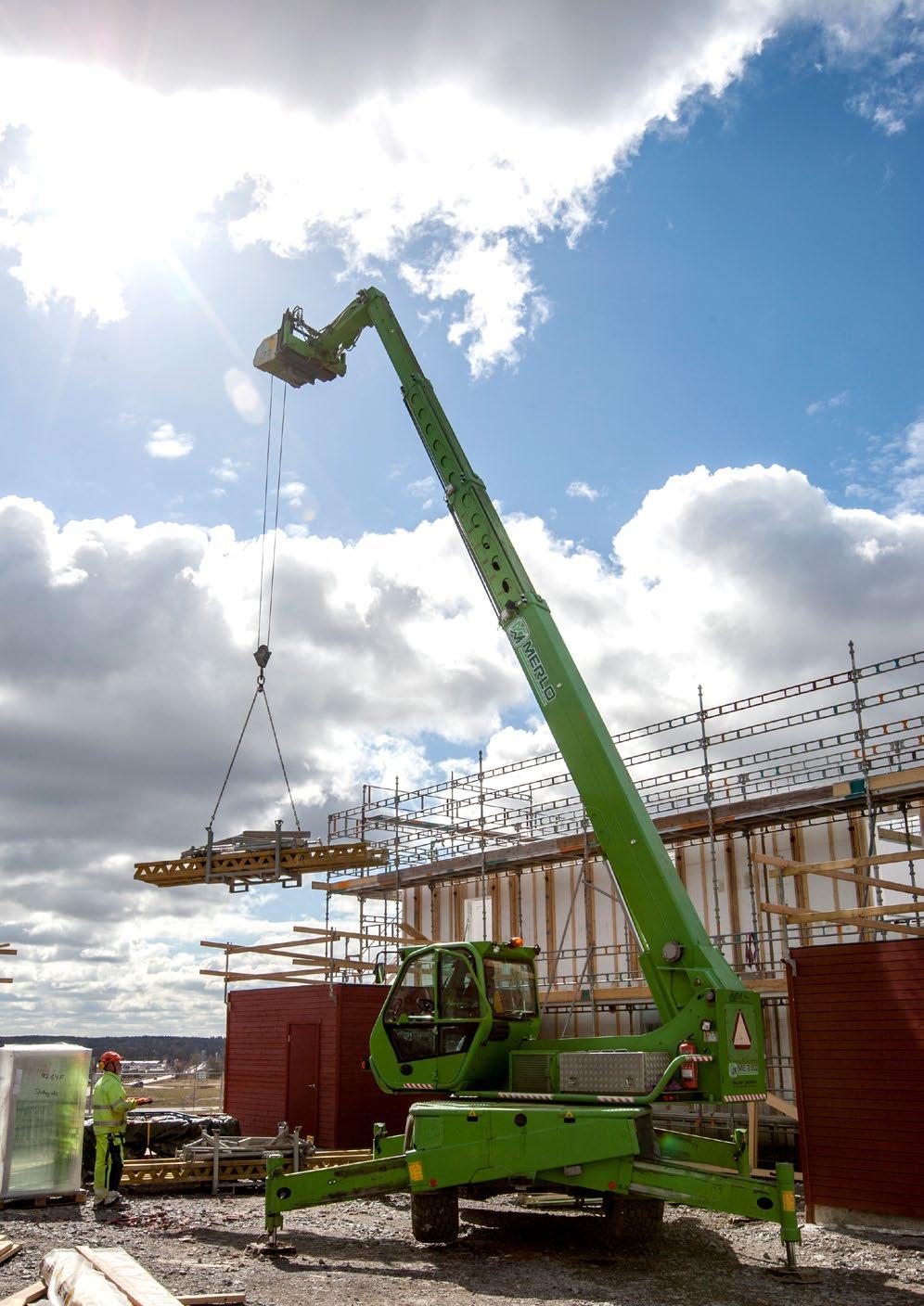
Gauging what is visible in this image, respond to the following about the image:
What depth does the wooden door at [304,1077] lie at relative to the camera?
20766mm

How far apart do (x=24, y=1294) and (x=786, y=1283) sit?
21.4 feet

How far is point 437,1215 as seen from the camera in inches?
450

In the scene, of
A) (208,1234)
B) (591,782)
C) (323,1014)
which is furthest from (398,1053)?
(323,1014)

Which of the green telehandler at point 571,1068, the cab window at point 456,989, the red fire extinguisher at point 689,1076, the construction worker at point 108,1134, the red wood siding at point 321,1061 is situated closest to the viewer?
the green telehandler at point 571,1068

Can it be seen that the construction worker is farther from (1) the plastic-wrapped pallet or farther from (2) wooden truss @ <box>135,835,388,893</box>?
(2) wooden truss @ <box>135,835,388,893</box>

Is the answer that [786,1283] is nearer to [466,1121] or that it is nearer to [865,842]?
[466,1121]

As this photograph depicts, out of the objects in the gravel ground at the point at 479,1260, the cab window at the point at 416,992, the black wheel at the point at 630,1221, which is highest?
the cab window at the point at 416,992

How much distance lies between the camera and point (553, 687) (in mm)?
13102

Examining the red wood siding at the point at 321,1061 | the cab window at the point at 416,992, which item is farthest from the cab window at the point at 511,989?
the red wood siding at the point at 321,1061

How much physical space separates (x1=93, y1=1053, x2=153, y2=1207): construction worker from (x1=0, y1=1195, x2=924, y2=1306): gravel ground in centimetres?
32

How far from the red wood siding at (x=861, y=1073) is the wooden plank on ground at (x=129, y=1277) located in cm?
785

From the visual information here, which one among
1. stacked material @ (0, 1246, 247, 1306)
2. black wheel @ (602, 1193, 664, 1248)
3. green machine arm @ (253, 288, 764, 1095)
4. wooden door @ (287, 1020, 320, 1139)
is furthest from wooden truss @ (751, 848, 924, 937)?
wooden door @ (287, 1020, 320, 1139)

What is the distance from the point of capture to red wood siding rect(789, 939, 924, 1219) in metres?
12.5

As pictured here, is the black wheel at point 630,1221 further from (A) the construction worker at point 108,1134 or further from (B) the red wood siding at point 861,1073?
(A) the construction worker at point 108,1134
